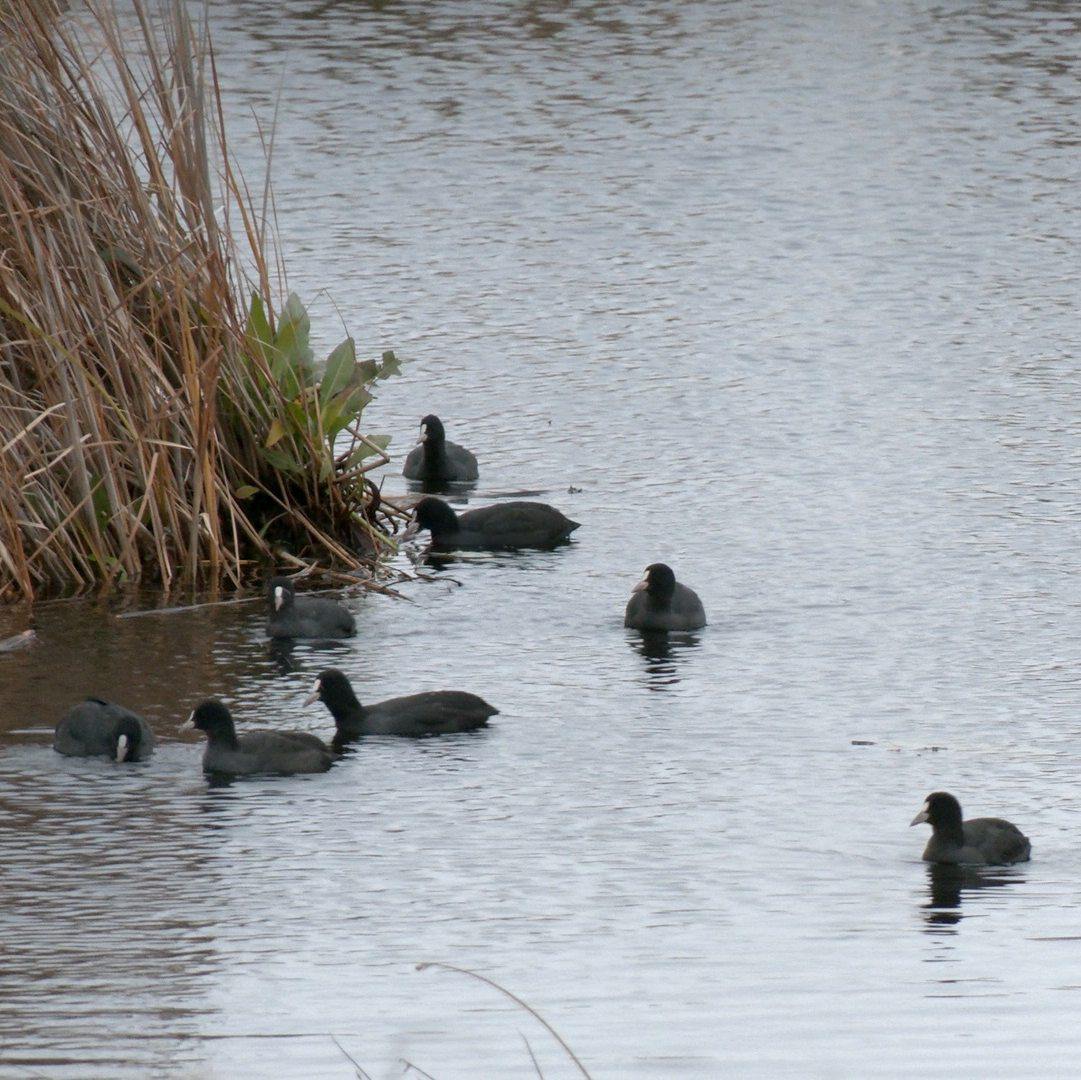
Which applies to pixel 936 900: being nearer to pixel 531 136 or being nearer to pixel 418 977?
pixel 418 977

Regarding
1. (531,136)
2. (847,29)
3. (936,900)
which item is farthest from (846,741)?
(847,29)

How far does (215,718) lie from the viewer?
34.5ft

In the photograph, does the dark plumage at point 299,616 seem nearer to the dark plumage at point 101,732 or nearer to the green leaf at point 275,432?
the green leaf at point 275,432

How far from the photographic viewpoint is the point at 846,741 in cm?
1098

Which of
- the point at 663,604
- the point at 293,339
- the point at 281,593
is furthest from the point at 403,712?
the point at 293,339

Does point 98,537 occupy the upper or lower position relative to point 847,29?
lower

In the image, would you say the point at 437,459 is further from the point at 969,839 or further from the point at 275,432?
the point at 969,839

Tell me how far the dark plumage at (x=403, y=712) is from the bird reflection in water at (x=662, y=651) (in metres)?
1.32

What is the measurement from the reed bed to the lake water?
0.64m

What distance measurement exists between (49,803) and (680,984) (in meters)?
3.29

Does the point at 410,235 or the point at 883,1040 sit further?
the point at 410,235

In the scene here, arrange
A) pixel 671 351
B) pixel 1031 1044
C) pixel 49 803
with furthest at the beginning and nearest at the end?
Result: pixel 671 351
pixel 49 803
pixel 1031 1044

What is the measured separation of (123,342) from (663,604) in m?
3.26

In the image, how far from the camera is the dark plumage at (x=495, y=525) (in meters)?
14.7
